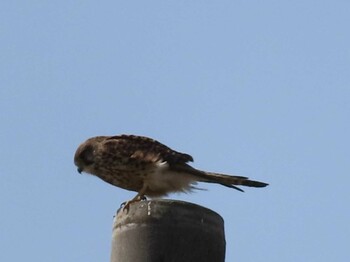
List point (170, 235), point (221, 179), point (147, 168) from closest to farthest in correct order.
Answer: point (170, 235) < point (221, 179) < point (147, 168)

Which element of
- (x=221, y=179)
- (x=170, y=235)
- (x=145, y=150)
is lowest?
(x=170, y=235)

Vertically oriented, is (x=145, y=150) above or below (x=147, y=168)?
above

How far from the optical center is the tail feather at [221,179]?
231 inches

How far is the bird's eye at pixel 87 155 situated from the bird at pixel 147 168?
0.19m

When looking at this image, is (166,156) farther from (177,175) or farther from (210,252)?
(210,252)

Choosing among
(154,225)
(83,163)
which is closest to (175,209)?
(154,225)

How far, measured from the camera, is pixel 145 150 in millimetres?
6289

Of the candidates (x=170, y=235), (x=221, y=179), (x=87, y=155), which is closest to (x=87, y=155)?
(x=87, y=155)

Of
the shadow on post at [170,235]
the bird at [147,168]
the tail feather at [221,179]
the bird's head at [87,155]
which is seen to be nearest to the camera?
the shadow on post at [170,235]

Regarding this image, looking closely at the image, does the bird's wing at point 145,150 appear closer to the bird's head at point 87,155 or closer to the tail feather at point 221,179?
the tail feather at point 221,179

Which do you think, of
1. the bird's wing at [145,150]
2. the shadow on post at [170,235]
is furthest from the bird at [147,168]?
the shadow on post at [170,235]

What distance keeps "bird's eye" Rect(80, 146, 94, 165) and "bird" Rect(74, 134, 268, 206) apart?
193 mm

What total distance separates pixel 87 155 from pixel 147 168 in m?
0.70

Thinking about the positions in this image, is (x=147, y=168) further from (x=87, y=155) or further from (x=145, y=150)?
(x=87, y=155)
